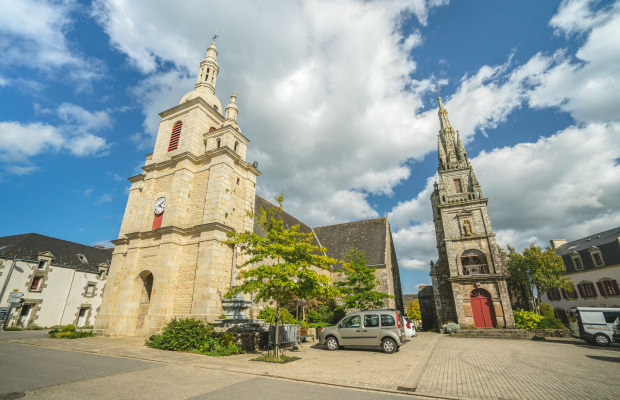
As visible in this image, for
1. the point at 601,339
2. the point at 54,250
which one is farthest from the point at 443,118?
the point at 54,250

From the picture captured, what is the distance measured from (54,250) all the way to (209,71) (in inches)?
1001

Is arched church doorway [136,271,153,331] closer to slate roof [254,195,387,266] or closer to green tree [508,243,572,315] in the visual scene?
slate roof [254,195,387,266]

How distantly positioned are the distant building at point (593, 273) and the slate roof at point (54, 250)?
160 feet

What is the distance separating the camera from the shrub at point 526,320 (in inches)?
768

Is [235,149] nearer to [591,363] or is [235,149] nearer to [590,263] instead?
[591,363]

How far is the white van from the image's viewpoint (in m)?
12.7

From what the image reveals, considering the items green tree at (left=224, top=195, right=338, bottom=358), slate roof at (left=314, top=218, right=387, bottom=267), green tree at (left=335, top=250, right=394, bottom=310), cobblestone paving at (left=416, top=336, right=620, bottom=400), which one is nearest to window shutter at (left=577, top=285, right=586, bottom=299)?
slate roof at (left=314, top=218, right=387, bottom=267)

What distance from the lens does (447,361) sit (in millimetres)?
9594

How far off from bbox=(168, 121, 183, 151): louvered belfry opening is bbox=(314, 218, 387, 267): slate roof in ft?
60.5

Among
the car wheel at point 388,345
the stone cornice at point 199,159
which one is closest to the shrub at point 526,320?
the car wheel at point 388,345

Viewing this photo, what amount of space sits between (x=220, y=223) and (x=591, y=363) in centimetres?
1622

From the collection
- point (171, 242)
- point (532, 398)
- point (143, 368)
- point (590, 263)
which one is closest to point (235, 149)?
point (171, 242)

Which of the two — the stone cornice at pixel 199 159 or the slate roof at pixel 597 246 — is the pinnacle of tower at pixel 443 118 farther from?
the stone cornice at pixel 199 159

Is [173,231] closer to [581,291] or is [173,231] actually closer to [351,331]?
[351,331]
